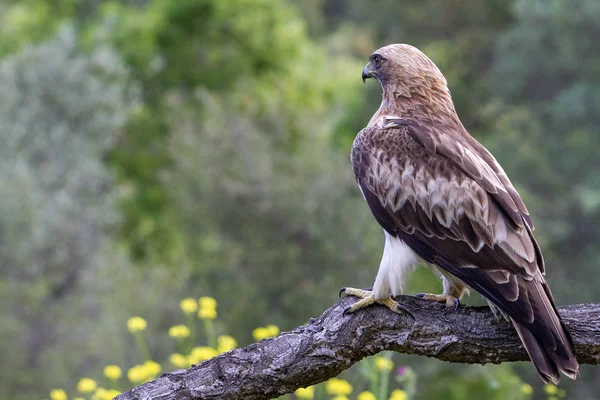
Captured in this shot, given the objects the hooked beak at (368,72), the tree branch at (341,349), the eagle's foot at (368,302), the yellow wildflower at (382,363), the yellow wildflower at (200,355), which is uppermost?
the hooked beak at (368,72)

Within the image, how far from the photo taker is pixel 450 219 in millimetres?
5363

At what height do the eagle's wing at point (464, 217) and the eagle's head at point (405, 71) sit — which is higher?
the eagle's head at point (405, 71)

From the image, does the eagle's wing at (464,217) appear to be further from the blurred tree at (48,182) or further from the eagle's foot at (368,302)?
the blurred tree at (48,182)

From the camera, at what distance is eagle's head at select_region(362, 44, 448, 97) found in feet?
20.3

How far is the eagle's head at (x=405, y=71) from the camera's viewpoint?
6.19m

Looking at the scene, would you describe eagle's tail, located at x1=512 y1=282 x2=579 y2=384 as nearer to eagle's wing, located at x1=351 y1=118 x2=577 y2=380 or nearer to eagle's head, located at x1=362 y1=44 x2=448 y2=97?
eagle's wing, located at x1=351 y1=118 x2=577 y2=380

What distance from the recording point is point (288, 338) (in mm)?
4820

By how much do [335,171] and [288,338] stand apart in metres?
17.6

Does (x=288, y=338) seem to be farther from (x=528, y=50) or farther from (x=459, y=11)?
(x=459, y=11)

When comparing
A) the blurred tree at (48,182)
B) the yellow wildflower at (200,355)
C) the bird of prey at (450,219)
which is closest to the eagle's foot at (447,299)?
the bird of prey at (450,219)

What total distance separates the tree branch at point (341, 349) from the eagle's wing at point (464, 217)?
Answer: 146mm

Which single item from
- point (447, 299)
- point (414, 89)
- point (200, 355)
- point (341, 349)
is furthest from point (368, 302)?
point (200, 355)

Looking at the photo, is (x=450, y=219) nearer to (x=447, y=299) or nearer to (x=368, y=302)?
(x=447, y=299)

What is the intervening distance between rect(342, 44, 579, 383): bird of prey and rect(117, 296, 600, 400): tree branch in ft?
0.34
